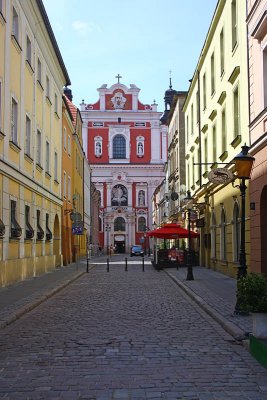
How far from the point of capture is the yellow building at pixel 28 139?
717 inches

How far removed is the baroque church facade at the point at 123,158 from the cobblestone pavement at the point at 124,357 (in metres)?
70.9

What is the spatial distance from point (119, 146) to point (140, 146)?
3262 mm

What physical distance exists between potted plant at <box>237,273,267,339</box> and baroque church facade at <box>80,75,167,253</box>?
242 feet

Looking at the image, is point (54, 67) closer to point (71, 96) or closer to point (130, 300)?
point (130, 300)

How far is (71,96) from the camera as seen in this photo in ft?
230

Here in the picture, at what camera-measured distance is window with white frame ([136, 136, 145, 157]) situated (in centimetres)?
8400

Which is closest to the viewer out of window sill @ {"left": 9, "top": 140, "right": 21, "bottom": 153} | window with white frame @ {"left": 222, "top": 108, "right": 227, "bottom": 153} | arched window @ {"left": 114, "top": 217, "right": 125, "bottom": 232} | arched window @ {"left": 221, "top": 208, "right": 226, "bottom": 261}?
window sill @ {"left": 9, "top": 140, "right": 21, "bottom": 153}

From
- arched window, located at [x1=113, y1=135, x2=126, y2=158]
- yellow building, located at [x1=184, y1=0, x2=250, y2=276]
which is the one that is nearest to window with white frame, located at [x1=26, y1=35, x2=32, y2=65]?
yellow building, located at [x1=184, y1=0, x2=250, y2=276]

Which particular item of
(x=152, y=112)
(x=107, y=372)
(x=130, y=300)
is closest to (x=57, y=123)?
(x=130, y=300)

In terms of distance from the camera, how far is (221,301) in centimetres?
1360

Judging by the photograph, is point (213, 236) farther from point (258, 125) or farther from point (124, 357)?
point (124, 357)

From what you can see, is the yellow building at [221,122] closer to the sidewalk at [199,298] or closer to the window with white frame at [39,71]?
the sidewalk at [199,298]

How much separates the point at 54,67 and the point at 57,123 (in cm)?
324

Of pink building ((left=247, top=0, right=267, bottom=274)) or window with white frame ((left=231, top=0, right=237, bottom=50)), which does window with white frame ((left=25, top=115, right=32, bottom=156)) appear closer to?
window with white frame ((left=231, top=0, right=237, bottom=50))
